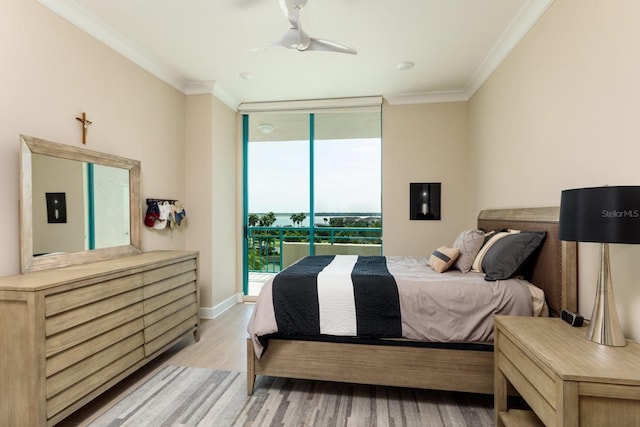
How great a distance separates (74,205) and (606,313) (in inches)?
128

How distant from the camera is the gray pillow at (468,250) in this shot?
8.06 feet

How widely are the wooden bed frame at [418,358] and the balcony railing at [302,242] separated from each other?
2424mm

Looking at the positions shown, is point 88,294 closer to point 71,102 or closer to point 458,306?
point 71,102

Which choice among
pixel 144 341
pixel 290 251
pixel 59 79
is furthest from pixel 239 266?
pixel 59 79

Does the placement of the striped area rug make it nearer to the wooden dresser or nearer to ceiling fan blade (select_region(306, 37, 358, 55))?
the wooden dresser

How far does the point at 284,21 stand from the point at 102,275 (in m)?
2.28

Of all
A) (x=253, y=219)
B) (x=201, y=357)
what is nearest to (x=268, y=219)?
(x=253, y=219)

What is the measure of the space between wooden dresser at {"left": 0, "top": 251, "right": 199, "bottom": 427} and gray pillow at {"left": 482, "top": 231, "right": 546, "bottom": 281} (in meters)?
2.47

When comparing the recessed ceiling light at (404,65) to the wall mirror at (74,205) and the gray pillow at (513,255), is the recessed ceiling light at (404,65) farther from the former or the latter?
the wall mirror at (74,205)

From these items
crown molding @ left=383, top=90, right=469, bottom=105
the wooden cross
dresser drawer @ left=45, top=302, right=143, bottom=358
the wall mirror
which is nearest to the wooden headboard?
crown molding @ left=383, top=90, right=469, bottom=105

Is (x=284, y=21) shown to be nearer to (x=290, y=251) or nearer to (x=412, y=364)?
(x=412, y=364)

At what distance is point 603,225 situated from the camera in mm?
1205

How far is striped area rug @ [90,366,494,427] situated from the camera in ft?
6.28

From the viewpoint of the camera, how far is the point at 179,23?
8.32ft
